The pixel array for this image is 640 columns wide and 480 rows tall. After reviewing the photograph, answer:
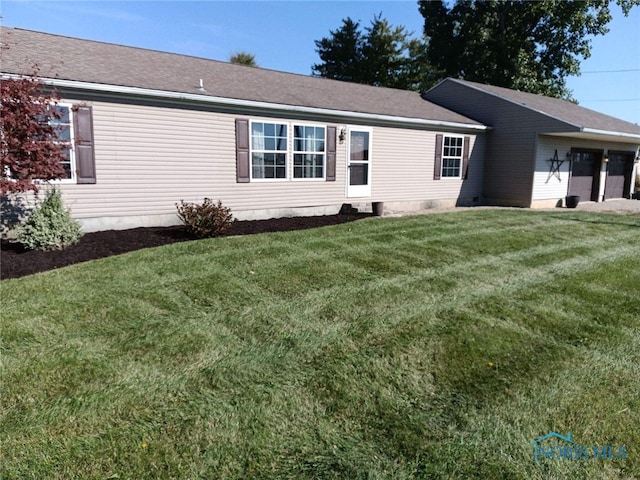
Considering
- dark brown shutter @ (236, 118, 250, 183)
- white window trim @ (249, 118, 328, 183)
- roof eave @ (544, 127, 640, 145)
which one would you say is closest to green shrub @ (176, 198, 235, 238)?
dark brown shutter @ (236, 118, 250, 183)

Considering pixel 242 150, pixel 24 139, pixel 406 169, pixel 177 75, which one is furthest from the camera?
pixel 406 169

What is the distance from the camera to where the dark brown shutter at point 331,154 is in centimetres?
1091

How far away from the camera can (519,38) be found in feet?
81.9

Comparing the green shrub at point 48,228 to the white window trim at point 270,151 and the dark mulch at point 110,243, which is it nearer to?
the dark mulch at point 110,243

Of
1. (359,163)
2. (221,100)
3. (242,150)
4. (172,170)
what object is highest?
(221,100)

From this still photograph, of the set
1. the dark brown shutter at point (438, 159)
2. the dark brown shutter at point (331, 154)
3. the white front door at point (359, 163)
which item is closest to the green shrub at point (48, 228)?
the dark brown shutter at point (331, 154)

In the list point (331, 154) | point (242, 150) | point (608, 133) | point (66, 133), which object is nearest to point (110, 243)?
point (66, 133)

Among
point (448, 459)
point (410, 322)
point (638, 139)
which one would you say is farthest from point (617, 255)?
point (638, 139)

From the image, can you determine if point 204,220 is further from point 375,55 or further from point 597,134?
point 375,55

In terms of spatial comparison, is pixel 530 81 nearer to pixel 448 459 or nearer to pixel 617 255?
pixel 617 255

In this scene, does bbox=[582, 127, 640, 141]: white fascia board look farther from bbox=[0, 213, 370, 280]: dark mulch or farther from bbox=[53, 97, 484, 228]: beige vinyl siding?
bbox=[0, 213, 370, 280]: dark mulch

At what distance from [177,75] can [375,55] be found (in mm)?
22130

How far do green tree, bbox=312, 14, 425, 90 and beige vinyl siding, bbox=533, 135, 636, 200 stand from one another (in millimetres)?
16256

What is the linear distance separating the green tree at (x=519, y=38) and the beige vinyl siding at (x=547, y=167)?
10778 millimetres
